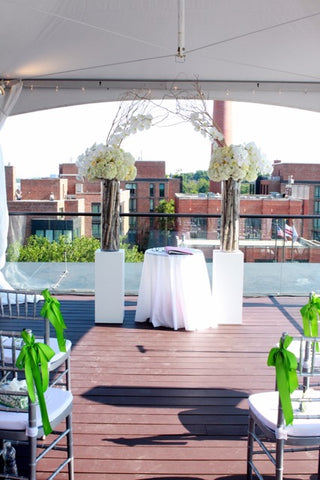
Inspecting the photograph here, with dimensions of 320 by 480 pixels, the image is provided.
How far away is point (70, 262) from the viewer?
699 centimetres

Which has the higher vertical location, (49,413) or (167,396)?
(49,413)

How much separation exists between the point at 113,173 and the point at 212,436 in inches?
122

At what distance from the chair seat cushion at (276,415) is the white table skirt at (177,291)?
110 inches

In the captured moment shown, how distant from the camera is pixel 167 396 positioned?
3854 millimetres

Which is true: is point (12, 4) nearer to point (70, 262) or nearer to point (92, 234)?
point (92, 234)

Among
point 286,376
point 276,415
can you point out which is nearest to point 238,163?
point 276,415

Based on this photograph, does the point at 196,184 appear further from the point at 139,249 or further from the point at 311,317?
the point at 311,317

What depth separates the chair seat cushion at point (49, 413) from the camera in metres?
2.33

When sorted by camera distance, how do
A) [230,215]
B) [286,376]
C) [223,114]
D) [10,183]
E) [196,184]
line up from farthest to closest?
1. [196,184]
2. [10,183]
3. [223,114]
4. [230,215]
5. [286,376]

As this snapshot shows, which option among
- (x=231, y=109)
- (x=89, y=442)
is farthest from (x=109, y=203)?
(x=231, y=109)

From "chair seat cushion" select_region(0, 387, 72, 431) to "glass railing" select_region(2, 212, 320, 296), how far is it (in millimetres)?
4096

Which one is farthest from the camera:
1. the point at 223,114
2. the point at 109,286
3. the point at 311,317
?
the point at 223,114

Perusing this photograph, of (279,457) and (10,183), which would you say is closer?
(279,457)

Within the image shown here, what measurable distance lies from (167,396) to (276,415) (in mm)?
1521
